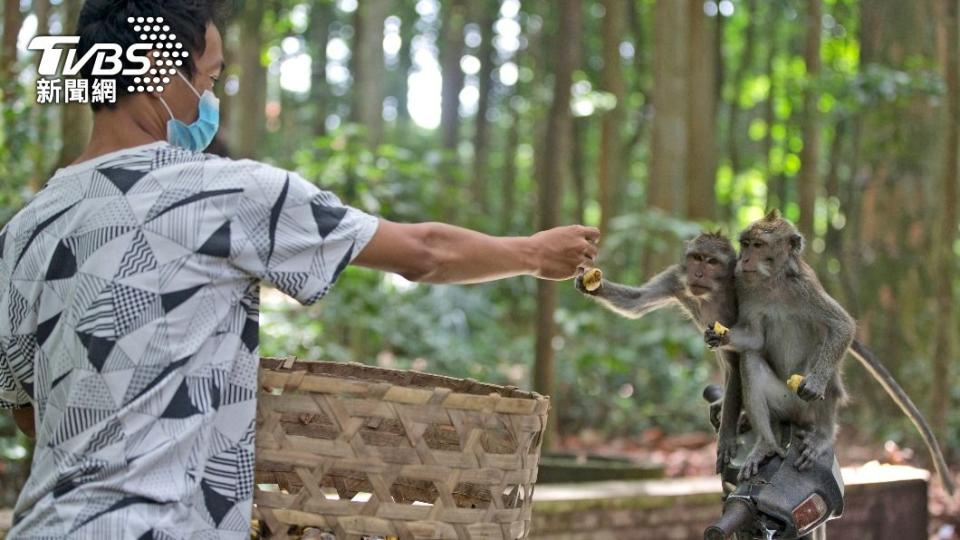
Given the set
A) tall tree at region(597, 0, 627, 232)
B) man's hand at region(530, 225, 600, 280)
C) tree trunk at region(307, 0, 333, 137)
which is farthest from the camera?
tree trunk at region(307, 0, 333, 137)

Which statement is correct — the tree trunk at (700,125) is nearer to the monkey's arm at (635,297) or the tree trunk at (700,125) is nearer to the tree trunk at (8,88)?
the tree trunk at (8,88)

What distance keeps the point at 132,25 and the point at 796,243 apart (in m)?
2.20

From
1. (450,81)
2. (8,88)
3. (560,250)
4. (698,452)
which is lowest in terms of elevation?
(698,452)

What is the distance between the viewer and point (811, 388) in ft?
10.5

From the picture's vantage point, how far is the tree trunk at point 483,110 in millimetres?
22391

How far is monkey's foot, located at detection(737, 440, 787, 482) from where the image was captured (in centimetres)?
323

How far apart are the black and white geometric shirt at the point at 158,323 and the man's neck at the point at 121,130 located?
68 millimetres

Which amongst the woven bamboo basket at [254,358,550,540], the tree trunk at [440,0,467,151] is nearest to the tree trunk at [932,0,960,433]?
the woven bamboo basket at [254,358,550,540]

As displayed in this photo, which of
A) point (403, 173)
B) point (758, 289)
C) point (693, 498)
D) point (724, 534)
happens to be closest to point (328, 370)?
point (724, 534)

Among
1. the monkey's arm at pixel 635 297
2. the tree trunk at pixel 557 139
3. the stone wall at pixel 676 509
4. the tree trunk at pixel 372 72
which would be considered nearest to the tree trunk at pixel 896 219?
the tree trunk at pixel 372 72

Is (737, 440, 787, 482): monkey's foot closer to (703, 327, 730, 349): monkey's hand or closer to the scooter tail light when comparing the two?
the scooter tail light

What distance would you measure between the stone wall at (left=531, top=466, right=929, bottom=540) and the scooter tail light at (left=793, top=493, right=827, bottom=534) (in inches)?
104

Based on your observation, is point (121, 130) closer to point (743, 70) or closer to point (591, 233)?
point (591, 233)

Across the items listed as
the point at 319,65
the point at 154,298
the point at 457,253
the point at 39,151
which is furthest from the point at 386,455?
the point at 319,65
